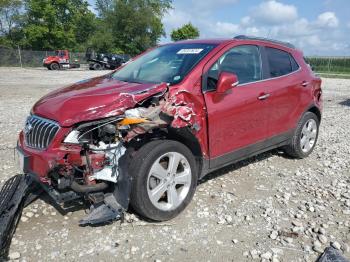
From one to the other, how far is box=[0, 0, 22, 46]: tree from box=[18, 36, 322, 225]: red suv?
189ft

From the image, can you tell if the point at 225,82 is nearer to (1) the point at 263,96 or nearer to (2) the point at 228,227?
(1) the point at 263,96

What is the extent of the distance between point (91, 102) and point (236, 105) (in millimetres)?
1760

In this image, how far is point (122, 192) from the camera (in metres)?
3.49

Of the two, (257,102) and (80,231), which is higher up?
(257,102)

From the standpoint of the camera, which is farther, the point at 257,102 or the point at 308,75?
the point at 308,75

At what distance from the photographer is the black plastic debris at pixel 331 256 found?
3166 mm

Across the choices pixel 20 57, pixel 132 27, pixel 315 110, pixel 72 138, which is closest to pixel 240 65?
pixel 315 110

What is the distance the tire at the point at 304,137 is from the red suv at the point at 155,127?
0.82 metres

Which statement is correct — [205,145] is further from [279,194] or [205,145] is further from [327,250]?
[327,250]

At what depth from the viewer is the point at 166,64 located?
4469 millimetres

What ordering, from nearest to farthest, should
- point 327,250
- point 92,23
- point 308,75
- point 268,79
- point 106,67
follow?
point 327,250 < point 268,79 < point 308,75 < point 106,67 < point 92,23

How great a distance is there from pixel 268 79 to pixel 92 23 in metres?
60.8

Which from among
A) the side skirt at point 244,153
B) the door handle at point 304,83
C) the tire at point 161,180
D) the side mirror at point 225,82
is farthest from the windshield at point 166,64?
the door handle at point 304,83

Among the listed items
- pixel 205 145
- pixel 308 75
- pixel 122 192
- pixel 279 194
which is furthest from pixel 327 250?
pixel 308 75
